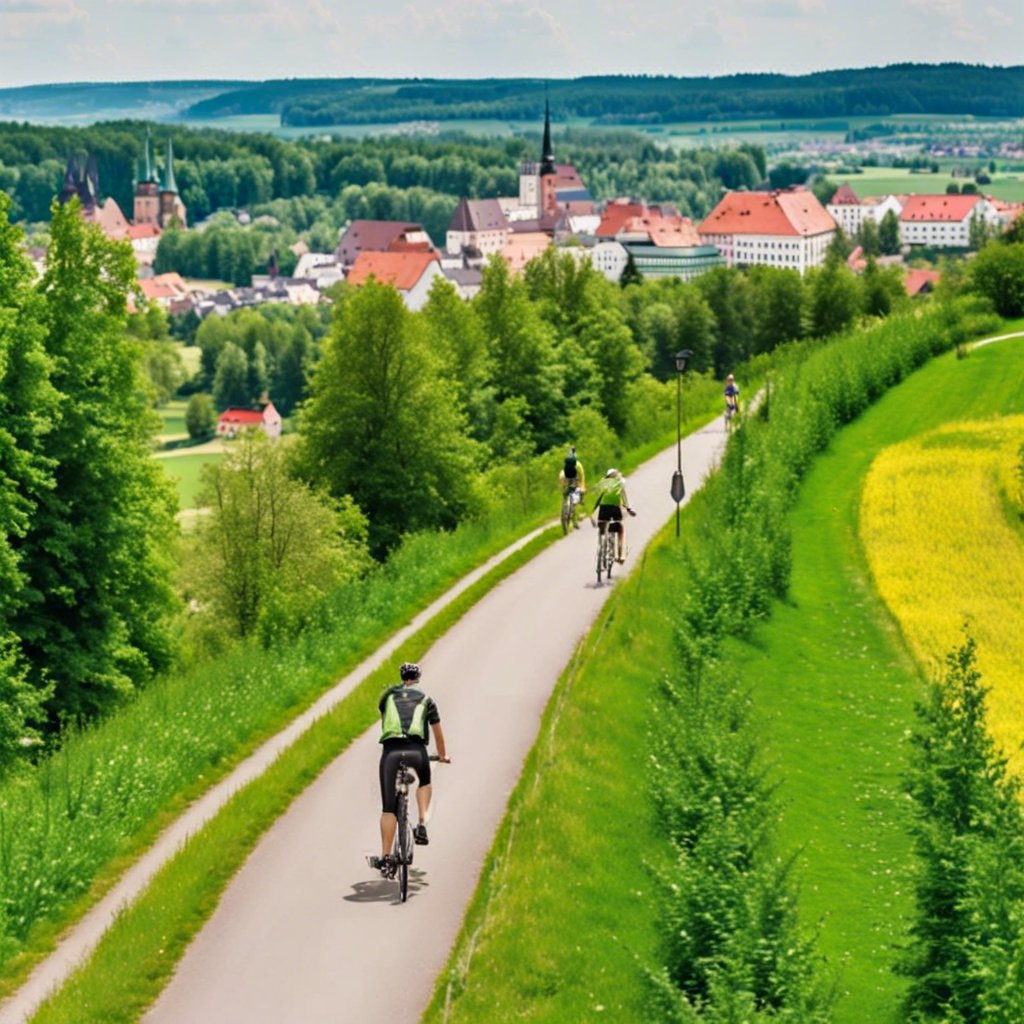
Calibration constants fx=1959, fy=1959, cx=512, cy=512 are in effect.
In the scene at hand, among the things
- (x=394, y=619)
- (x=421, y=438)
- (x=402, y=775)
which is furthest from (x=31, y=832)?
(x=421, y=438)

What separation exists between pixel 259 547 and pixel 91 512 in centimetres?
692

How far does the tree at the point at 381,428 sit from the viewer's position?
164 feet

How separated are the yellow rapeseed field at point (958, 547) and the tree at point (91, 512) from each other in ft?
46.5

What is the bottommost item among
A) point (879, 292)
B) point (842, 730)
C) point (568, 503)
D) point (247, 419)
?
point (247, 419)

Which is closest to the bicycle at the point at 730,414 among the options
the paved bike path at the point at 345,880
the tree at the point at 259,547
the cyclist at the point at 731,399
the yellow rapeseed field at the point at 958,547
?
the cyclist at the point at 731,399

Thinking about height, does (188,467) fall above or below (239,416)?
below

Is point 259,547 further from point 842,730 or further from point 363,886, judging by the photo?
point 363,886

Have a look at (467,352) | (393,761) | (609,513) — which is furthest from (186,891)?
(467,352)

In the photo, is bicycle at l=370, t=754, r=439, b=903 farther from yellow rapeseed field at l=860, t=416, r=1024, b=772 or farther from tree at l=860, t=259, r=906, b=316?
tree at l=860, t=259, r=906, b=316

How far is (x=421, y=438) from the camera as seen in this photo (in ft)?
164

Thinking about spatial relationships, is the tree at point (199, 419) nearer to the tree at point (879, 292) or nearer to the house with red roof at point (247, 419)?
the house with red roof at point (247, 419)

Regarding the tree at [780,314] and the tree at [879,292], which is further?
the tree at [780,314]

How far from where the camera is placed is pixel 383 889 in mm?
18344

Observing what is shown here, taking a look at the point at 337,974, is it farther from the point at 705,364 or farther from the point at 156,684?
the point at 705,364
